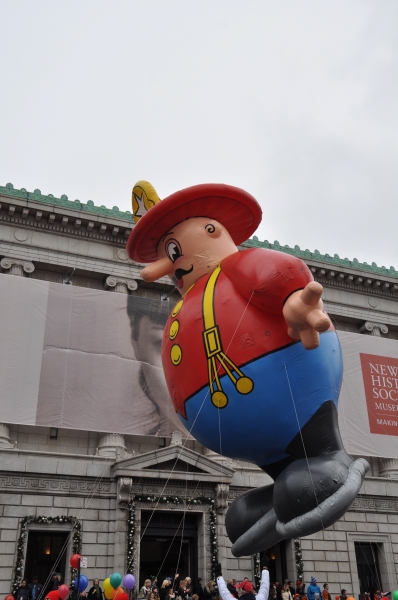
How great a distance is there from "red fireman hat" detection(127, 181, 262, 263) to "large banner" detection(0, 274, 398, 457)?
40.8ft

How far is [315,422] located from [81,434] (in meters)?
15.5

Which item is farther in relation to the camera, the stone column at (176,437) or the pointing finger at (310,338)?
the stone column at (176,437)

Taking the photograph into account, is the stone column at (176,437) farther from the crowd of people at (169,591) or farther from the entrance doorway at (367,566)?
the entrance doorway at (367,566)

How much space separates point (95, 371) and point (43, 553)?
5.75m

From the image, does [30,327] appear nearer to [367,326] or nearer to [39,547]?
[39,547]

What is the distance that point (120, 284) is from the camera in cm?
2231

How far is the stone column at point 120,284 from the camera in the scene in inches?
869

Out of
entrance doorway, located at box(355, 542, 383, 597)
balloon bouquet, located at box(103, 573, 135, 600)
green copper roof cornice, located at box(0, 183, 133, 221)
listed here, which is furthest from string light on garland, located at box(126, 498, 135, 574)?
green copper roof cornice, located at box(0, 183, 133, 221)

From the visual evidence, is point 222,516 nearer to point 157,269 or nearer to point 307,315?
point 157,269

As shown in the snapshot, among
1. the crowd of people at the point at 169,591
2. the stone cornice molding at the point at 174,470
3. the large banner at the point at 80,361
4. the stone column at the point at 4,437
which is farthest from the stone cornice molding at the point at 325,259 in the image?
the crowd of people at the point at 169,591

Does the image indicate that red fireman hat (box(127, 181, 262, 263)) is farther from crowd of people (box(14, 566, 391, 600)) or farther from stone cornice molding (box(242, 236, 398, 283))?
stone cornice molding (box(242, 236, 398, 283))

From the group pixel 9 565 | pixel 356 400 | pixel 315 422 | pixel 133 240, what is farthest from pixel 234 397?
pixel 356 400

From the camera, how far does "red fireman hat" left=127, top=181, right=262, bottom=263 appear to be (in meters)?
6.79

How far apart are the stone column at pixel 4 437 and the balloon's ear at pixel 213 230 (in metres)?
13.8
